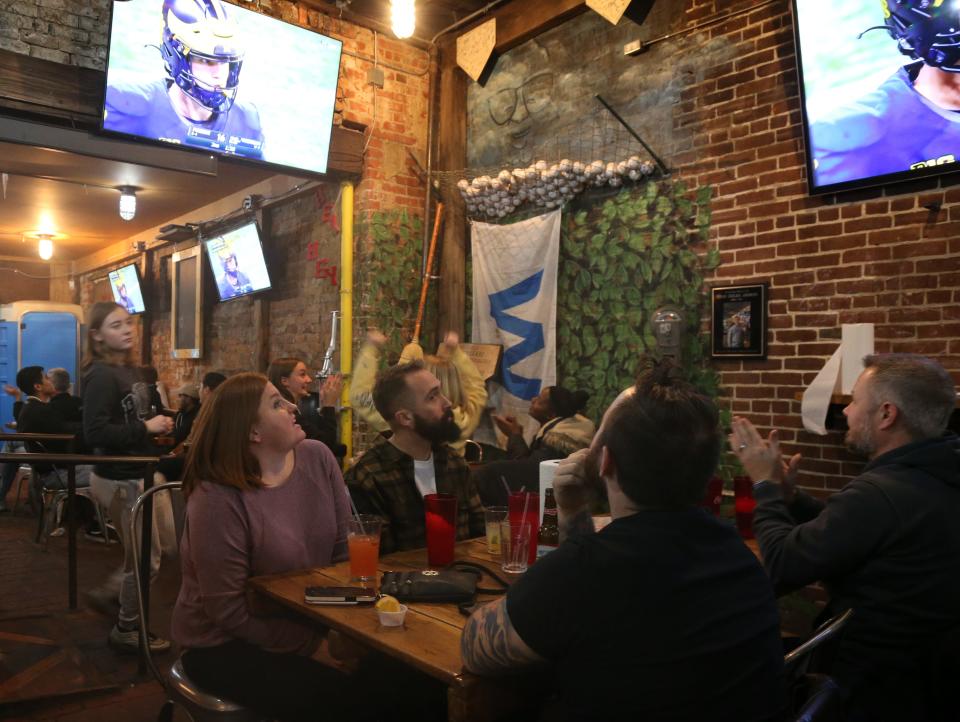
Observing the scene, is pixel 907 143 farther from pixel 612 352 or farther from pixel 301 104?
pixel 301 104

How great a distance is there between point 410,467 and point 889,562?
1.41 meters

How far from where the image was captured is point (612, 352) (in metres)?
4.55

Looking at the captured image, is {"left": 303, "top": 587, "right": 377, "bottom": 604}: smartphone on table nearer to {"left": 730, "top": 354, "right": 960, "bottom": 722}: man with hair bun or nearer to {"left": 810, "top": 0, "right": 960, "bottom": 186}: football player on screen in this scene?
{"left": 730, "top": 354, "right": 960, "bottom": 722}: man with hair bun

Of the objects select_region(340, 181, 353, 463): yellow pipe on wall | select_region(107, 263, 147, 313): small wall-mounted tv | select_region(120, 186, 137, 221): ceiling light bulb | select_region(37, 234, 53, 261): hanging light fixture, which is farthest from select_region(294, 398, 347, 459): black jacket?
select_region(37, 234, 53, 261): hanging light fixture

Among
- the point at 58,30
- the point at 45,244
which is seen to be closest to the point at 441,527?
the point at 58,30

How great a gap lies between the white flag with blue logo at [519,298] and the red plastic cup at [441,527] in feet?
9.42

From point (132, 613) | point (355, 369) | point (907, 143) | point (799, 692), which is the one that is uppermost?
point (907, 143)

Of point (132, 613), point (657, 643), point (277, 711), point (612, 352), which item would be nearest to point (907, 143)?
point (612, 352)

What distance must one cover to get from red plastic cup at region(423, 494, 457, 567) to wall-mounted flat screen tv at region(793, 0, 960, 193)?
2.53m

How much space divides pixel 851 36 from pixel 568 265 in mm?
2009

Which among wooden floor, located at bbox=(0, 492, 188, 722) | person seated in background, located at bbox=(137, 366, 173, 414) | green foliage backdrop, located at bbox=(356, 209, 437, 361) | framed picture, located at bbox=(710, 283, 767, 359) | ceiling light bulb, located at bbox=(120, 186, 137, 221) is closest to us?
wooden floor, located at bbox=(0, 492, 188, 722)

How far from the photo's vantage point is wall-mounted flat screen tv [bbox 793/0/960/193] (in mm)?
3111

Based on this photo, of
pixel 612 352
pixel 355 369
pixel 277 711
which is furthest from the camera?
pixel 355 369

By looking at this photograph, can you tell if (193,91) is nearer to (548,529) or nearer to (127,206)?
(127,206)
